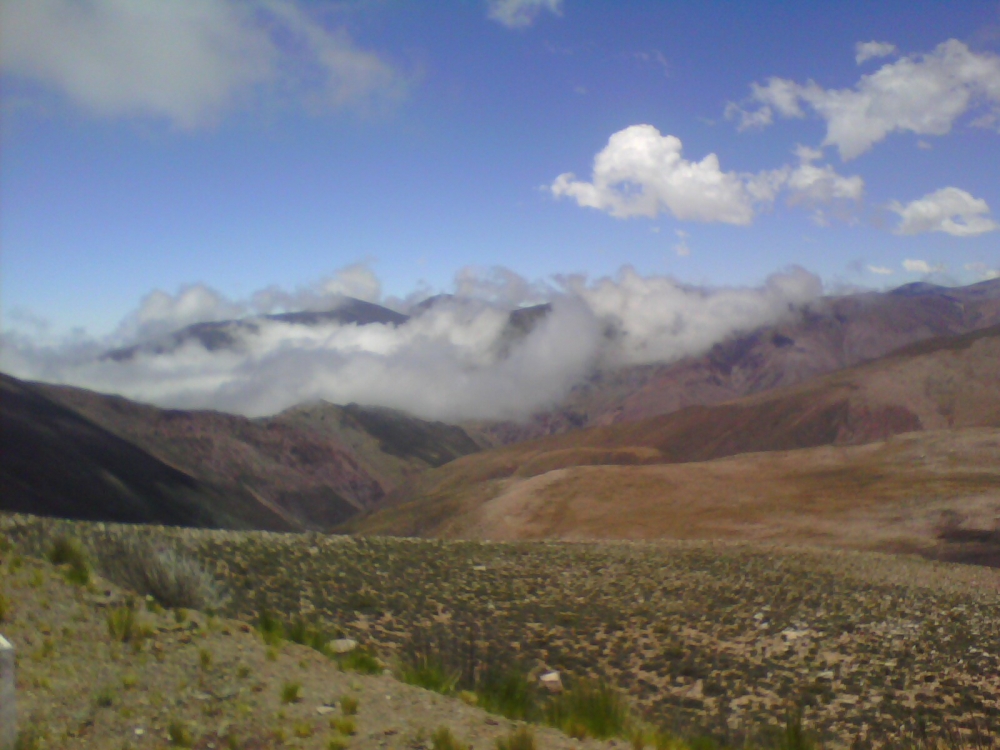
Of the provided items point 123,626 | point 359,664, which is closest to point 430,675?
point 359,664

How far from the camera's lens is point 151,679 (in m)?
7.05

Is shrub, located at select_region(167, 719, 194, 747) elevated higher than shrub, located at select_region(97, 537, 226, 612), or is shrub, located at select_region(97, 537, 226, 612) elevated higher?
shrub, located at select_region(97, 537, 226, 612)

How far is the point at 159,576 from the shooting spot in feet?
31.5

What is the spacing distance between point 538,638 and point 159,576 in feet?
21.9

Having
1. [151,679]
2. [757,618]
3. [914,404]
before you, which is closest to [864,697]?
[757,618]

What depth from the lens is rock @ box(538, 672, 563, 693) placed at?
36.4 feet

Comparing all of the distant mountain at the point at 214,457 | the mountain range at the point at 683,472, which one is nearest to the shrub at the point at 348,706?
the mountain range at the point at 683,472

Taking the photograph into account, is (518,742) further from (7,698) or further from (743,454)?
(743,454)

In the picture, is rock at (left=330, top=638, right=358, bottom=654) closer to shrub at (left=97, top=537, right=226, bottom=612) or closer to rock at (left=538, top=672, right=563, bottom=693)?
shrub at (left=97, top=537, right=226, bottom=612)

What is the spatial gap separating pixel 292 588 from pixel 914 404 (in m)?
119

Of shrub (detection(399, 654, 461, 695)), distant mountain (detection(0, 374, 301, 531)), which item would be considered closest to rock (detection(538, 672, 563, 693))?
shrub (detection(399, 654, 461, 695))

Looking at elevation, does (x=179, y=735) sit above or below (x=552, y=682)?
above

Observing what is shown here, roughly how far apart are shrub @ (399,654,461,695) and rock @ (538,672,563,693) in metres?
1.49

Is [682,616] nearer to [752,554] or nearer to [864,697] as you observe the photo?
[864,697]
